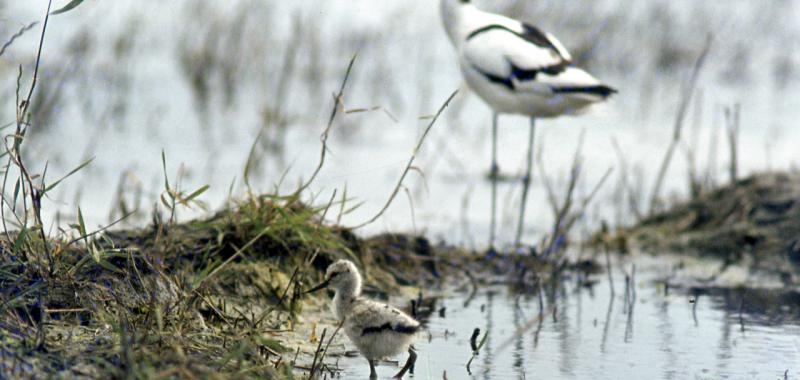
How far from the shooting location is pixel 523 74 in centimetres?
721

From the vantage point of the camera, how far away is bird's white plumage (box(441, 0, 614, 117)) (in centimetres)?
720

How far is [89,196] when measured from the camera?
7.72 meters

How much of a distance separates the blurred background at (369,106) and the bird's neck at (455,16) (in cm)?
72

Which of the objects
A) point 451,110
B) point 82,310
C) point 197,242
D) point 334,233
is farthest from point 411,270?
point 451,110

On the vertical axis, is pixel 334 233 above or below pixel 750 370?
above

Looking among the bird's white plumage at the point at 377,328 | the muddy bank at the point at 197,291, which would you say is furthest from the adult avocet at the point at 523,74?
the bird's white plumage at the point at 377,328

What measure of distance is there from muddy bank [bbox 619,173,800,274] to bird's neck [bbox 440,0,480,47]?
162cm

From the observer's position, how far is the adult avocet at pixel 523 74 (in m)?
7.19

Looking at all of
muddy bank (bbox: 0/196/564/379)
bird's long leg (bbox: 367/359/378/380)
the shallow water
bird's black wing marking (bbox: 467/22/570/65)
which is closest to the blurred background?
bird's black wing marking (bbox: 467/22/570/65)

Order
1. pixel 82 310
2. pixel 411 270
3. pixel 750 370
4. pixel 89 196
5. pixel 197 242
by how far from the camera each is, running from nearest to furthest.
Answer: pixel 82 310
pixel 750 370
pixel 197 242
pixel 411 270
pixel 89 196

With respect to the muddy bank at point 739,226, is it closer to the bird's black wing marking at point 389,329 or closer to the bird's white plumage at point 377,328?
the bird's white plumage at point 377,328

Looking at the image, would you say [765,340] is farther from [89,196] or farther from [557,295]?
[89,196]

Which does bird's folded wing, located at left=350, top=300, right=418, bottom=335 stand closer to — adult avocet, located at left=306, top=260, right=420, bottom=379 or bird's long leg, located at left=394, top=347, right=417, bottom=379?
adult avocet, located at left=306, top=260, right=420, bottom=379

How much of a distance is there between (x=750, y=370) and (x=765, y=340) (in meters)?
0.55
